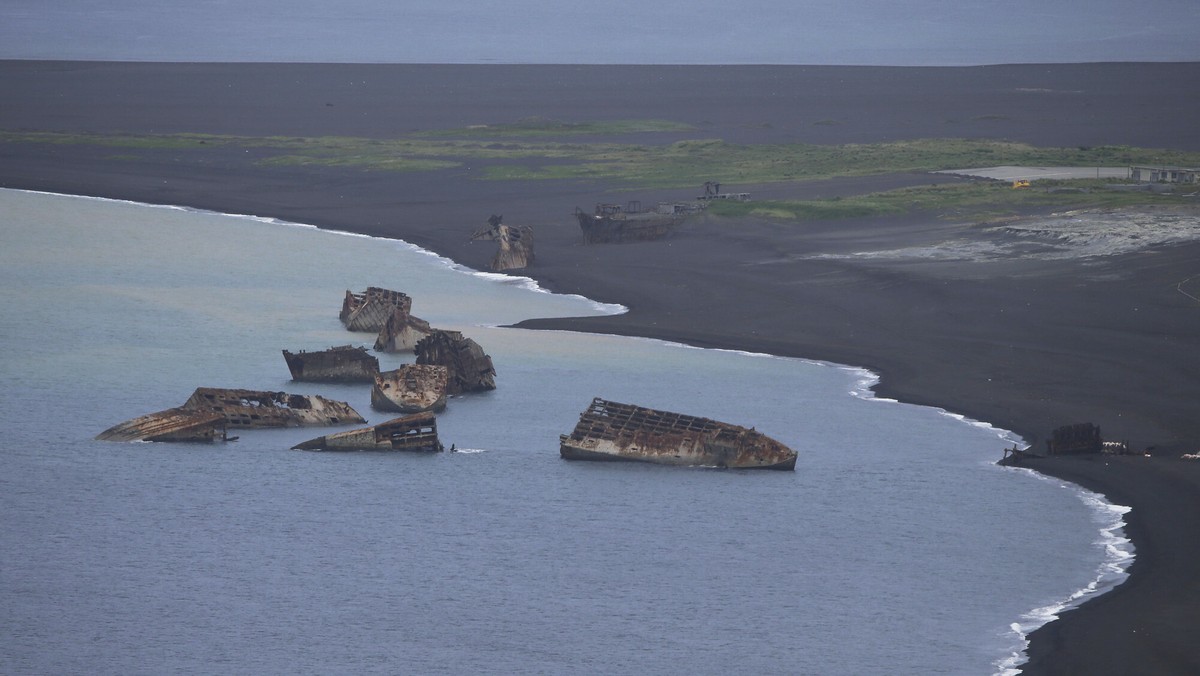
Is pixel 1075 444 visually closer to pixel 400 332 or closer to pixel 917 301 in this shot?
pixel 917 301

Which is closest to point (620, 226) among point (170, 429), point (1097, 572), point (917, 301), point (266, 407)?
point (917, 301)

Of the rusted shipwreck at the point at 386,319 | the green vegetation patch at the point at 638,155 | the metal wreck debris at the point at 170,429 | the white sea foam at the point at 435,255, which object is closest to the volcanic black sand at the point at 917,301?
the white sea foam at the point at 435,255

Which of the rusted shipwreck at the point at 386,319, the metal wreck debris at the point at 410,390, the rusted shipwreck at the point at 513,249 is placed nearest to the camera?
the metal wreck debris at the point at 410,390

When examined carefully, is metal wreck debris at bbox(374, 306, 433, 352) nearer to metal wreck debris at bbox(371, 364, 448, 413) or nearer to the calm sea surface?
the calm sea surface

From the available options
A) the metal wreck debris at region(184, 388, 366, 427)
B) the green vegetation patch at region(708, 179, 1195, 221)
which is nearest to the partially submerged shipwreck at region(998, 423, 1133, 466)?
the metal wreck debris at region(184, 388, 366, 427)

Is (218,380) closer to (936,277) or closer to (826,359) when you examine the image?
(826,359)

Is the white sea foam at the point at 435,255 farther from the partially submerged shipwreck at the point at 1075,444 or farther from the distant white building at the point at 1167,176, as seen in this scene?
the distant white building at the point at 1167,176

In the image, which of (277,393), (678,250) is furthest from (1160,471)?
(678,250)
